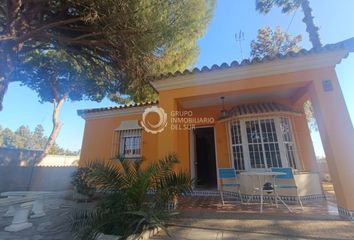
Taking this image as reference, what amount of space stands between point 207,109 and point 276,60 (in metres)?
4.14

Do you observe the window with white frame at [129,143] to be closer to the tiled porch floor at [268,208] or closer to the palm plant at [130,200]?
the tiled porch floor at [268,208]

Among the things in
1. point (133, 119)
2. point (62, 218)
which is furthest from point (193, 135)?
point (62, 218)

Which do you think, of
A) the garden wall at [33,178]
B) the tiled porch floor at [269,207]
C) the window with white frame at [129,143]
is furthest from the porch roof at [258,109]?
the garden wall at [33,178]

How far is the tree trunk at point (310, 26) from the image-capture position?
7588mm

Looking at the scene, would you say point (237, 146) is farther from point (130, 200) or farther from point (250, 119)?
point (130, 200)

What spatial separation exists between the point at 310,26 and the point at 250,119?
4773 millimetres

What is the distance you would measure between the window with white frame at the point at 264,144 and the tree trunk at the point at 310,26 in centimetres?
339

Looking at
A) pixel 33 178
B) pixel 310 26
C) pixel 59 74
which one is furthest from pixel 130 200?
pixel 33 178

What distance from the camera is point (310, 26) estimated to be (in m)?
7.93

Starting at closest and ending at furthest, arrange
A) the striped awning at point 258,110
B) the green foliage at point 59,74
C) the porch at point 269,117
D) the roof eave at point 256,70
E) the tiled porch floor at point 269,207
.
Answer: the porch at point 269,117 → the tiled porch floor at point 269,207 → the roof eave at point 256,70 → the striped awning at point 258,110 → the green foliage at point 59,74

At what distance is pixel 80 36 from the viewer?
6793 millimetres

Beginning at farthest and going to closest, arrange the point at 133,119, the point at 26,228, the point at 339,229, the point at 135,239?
1. the point at 133,119
2. the point at 26,228
3. the point at 339,229
4. the point at 135,239

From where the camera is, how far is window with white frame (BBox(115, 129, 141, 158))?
386 inches

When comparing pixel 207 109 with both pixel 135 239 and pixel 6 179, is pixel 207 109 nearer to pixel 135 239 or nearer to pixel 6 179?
pixel 135 239
